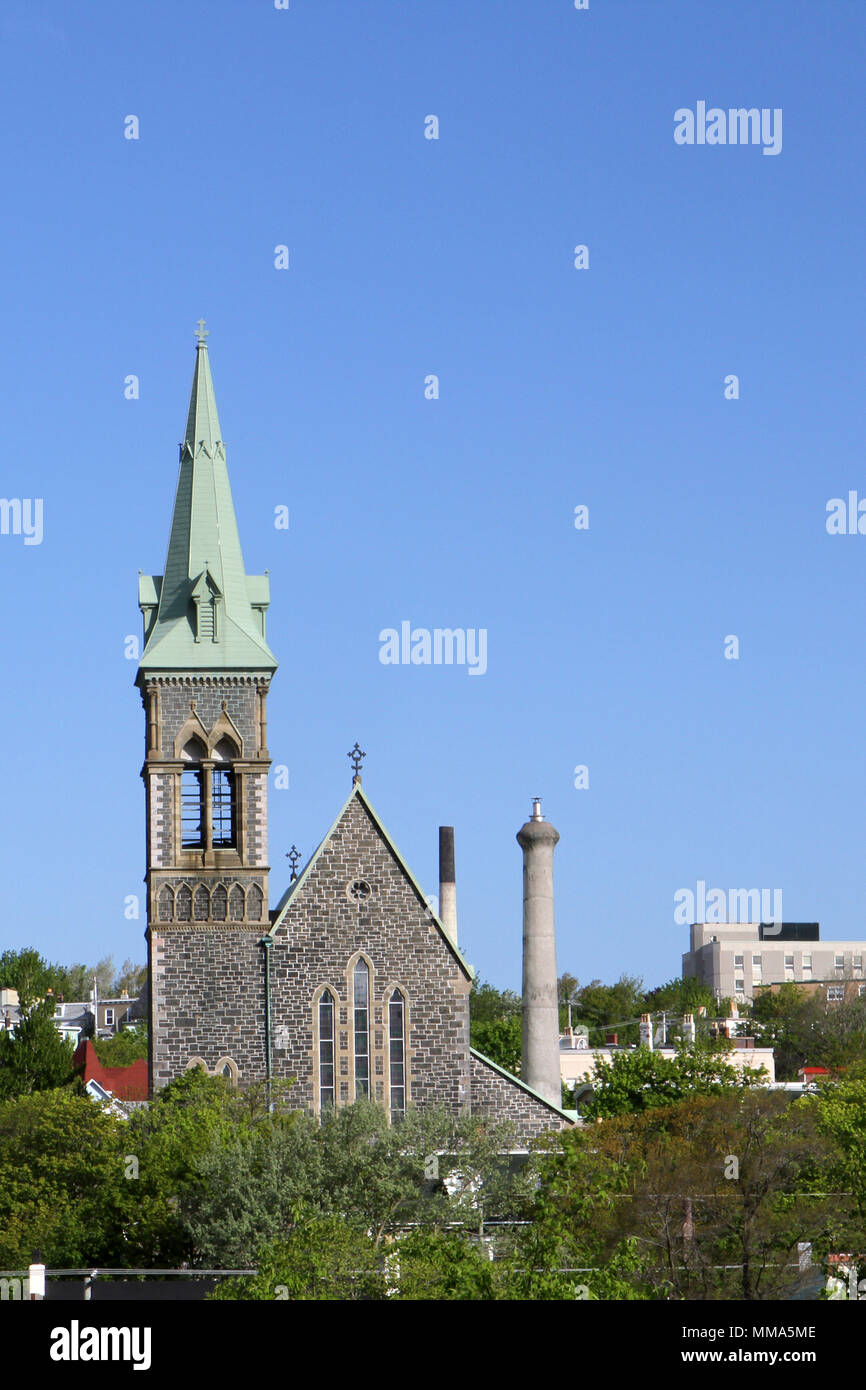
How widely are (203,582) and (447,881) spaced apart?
2288 cm

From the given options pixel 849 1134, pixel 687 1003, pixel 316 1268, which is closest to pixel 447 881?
pixel 849 1134

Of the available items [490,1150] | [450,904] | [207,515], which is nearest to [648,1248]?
[490,1150]

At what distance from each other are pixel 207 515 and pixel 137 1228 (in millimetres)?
26408

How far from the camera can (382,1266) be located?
40.0 m

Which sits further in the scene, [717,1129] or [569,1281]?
[717,1129]

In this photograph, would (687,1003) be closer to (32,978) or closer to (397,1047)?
(32,978)

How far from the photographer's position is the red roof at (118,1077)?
116562 millimetres

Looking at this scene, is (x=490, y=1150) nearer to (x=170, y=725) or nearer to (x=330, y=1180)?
(x=330, y=1180)

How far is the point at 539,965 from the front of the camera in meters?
74.0

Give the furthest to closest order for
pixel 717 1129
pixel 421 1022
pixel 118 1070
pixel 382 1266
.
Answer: pixel 118 1070 → pixel 421 1022 → pixel 717 1129 → pixel 382 1266

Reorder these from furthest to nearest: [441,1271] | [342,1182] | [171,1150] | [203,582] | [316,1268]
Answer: [203,582]
[171,1150]
[342,1182]
[316,1268]
[441,1271]

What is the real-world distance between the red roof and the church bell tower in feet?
169

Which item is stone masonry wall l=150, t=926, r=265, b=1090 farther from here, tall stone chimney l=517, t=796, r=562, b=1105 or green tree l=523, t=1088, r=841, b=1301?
tall stone chimney l=517, t=796, r=562, b=1105

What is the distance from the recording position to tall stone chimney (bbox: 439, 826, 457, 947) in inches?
3243
